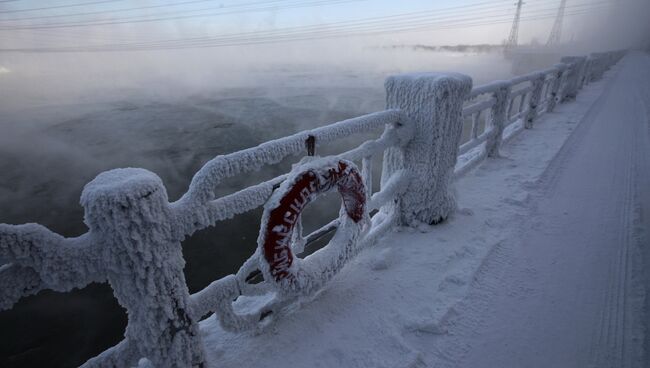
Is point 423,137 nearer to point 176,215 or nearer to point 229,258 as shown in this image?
point 176,215

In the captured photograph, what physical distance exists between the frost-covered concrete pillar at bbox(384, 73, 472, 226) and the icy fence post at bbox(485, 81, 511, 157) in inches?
71.8

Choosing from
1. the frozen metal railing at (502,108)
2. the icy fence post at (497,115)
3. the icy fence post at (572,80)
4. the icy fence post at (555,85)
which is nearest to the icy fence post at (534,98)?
the frozen metal railing at (502,108)

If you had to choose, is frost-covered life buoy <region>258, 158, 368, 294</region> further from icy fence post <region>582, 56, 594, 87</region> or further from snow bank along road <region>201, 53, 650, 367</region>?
icy fence post <region>582, 56, 594, 87</region>

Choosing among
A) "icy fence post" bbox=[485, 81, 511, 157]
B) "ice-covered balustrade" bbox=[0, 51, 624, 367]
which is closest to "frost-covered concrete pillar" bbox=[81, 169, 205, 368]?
"ice-covered balustrade" bbox=[0, 51, 624, 367]

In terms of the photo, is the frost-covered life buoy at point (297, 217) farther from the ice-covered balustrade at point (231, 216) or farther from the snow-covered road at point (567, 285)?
the snow-covered road at point (567, 285)

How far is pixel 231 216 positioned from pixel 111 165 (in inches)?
591

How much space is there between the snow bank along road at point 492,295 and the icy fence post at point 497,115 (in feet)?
A: 3.65

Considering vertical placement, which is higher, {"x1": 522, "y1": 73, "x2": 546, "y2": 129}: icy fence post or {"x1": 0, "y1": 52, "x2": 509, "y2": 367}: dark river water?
{"x1": 522, "y1": 73, "x2": 546, "y2": 129}: icy fence post

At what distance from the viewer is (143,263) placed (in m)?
1.23

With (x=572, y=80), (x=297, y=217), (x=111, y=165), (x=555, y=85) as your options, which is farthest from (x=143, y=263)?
(x=111, y=165)

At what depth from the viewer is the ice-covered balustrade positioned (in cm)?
110

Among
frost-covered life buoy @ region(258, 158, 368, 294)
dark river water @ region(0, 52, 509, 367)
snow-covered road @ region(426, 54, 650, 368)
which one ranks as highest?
frost-covered life buoy @ region(258, 158, 368, 294)

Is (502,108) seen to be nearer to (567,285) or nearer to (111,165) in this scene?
(567,285)

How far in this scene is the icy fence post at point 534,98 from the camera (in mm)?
5930
